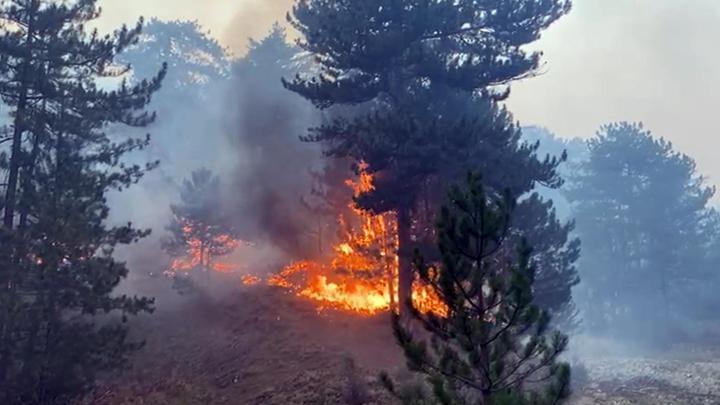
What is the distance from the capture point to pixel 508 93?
2239 cm

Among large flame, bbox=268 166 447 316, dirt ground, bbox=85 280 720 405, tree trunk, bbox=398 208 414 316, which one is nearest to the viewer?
dirt ground, bbox=85 280 720 405

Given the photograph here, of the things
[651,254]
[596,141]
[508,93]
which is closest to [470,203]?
[508,93]

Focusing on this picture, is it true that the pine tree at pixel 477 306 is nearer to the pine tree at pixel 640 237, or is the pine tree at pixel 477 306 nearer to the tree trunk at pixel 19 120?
the tree trunk at pixel 19 120

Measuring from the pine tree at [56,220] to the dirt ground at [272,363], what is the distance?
152 centimetres

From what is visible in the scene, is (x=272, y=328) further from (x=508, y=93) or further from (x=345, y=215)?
(x=508, y=93)

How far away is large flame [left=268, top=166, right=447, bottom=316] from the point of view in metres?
23.2

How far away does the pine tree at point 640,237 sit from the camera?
4397 centimetres

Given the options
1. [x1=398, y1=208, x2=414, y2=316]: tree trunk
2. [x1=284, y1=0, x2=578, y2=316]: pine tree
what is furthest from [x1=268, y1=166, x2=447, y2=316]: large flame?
[x1=284, y1=0, x2=578, y2=316]: pine tree

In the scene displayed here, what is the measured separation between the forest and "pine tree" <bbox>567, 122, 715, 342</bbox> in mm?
8453

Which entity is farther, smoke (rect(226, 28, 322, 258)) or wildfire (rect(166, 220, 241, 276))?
smoke (rect(226, 28, 322, 258))

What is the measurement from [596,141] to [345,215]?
30.7 meters

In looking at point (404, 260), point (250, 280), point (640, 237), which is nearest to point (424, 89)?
point (404, 260)

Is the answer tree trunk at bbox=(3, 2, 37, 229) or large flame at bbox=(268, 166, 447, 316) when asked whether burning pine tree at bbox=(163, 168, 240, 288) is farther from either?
tree trunk at bbox=(3, 2, 37, 229)

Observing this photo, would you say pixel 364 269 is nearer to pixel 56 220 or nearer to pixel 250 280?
pixel 250 280
